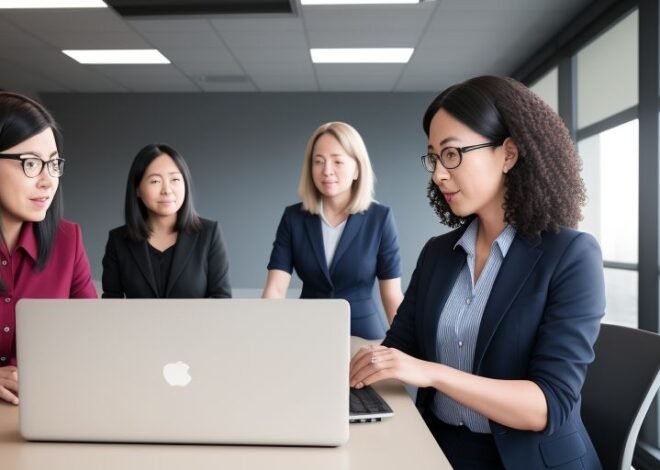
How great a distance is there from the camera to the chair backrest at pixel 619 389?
1057 mm

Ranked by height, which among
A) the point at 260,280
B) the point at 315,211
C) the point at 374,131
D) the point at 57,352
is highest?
the point at 374,131

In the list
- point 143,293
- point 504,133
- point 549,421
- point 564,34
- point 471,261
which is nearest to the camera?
point 549,421

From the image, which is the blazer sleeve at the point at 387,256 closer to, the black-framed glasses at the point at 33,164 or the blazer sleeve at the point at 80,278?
the blazer sleeve at the point at 80,278

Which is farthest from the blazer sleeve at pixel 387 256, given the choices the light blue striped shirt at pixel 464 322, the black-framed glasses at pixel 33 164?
the black-framed glasses at pixel 33 164

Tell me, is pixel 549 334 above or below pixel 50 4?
below

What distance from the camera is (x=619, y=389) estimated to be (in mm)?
1121

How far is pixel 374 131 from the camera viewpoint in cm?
643

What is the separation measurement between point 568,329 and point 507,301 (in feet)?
0.38

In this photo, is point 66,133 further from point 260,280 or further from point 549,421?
point 549,421

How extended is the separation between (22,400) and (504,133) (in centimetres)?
89

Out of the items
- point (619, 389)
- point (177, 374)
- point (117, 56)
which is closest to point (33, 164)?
point (177, 374)

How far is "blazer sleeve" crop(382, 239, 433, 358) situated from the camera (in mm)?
1356

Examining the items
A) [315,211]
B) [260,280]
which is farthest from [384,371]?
[260,280]

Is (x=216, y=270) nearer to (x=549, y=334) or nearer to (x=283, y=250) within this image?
(x=283, y=250)
